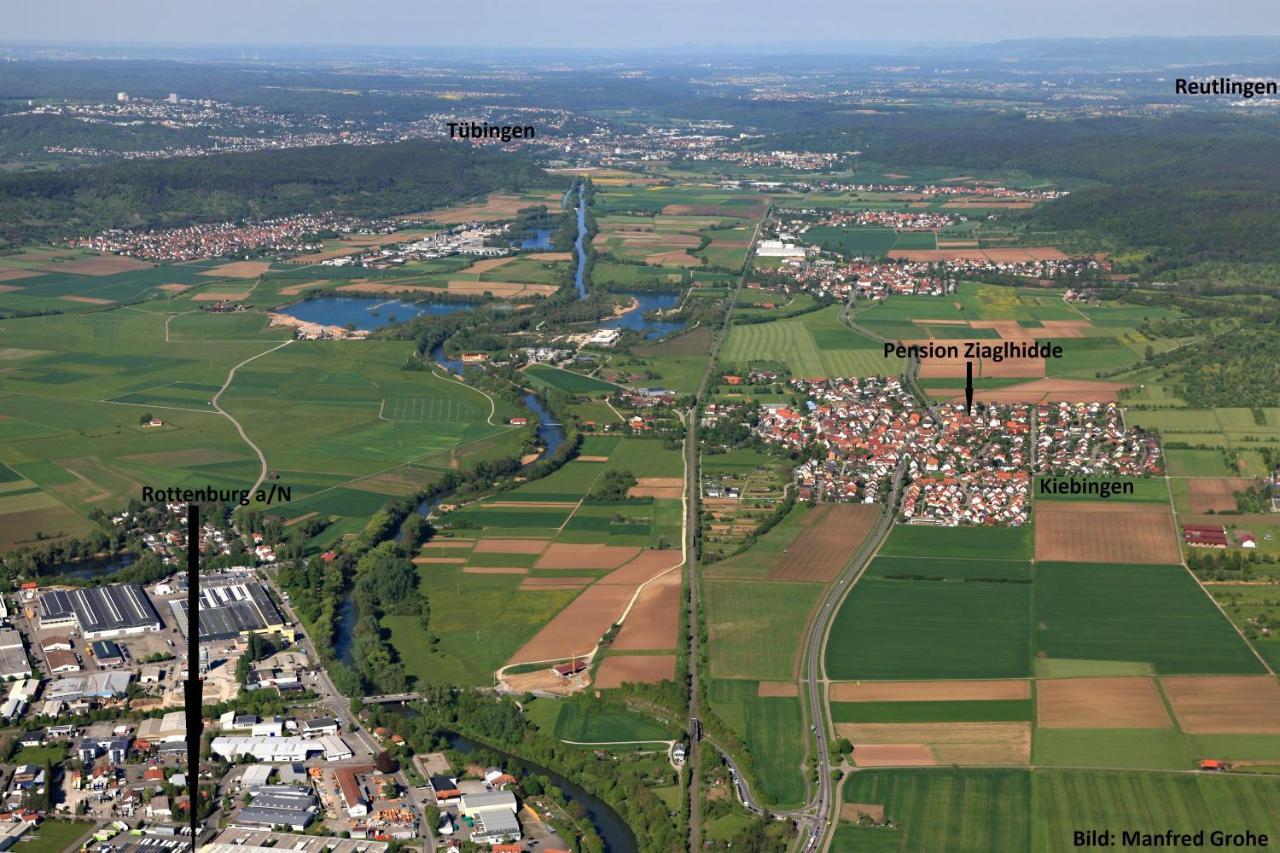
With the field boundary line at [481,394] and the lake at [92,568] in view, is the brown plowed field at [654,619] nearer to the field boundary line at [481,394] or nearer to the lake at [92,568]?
the lake at [92,568]

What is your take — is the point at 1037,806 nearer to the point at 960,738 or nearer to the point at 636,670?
the point at 960,738

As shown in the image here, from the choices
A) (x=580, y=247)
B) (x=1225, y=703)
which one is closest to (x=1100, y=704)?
(x=1225, y=703)

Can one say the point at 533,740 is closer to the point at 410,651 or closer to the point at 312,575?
the point at 410,651

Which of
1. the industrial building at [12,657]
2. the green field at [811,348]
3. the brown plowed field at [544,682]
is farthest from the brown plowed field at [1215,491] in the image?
the industrial building at [12,657]

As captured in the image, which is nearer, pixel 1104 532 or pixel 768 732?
pixel 768 732

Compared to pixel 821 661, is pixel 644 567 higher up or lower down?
higher up

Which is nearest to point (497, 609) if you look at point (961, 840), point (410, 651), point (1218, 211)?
point (410, 651)
